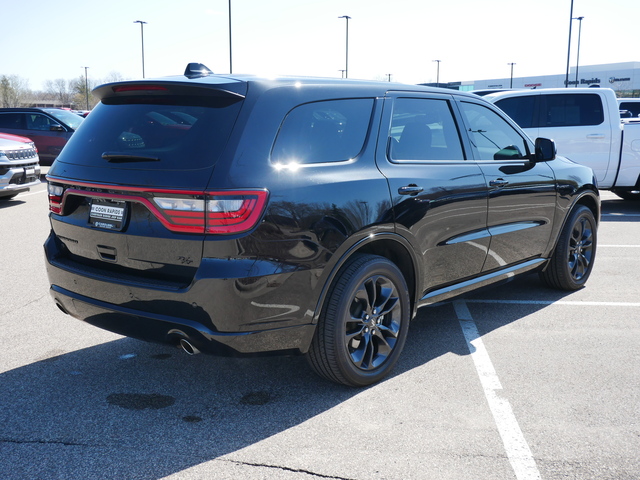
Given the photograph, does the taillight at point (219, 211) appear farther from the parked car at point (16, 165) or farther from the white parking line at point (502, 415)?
the parked car at point (16, 165)

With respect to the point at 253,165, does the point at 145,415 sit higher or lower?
lower

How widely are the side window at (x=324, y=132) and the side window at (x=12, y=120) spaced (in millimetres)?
15704

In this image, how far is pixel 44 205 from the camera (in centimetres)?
1150

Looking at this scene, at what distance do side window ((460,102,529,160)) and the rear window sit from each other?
2091mm

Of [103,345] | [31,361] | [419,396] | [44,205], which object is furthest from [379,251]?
[44,205]

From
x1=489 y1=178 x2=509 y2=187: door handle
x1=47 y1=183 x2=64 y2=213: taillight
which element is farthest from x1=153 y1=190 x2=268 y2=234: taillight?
x1=489 y1=178 x2=509 y2=187: door handle

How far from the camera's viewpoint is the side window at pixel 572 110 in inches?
423

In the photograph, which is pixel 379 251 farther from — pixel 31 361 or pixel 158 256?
pixel 31 361

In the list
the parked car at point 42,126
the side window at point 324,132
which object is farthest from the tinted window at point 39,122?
the side window at point 324,132

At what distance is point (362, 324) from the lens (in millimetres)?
3807

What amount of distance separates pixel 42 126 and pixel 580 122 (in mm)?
13068

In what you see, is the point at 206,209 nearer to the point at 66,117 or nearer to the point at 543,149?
the point at 543,149

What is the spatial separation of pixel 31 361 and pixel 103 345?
497 mm

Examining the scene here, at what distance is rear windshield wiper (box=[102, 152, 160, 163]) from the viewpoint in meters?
3.33
